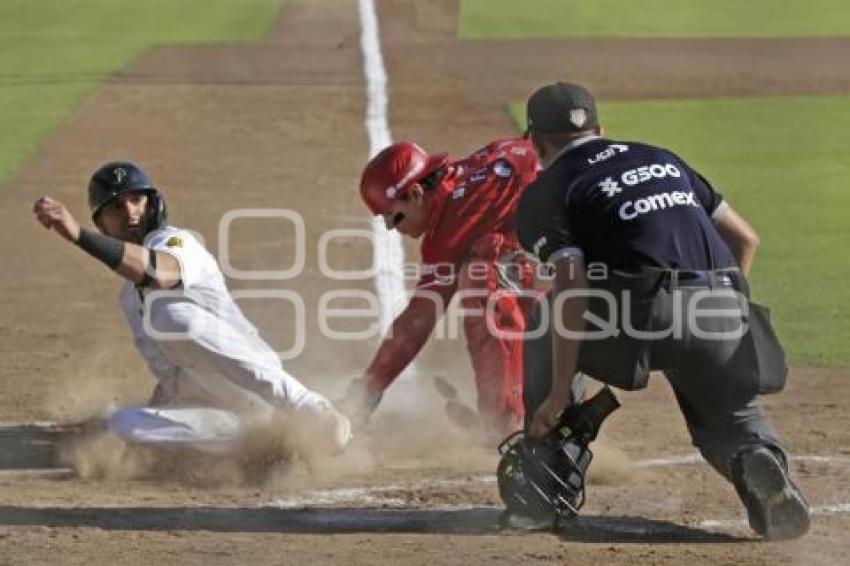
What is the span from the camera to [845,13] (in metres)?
28.1

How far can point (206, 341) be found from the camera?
25.7ft

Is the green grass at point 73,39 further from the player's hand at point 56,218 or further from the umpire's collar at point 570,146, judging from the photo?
the umpire's collar at point 570,146

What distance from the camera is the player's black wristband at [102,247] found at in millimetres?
7090

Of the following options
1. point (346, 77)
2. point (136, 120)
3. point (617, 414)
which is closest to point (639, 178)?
point (617, 414)

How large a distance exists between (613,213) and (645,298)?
0.33 m

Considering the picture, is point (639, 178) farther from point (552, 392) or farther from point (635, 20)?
point (635, 20)

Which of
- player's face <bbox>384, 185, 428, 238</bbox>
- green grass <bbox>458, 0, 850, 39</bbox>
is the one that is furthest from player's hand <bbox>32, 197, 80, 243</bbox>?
green grass <bbox>458, 0, 850, 39</bbox>

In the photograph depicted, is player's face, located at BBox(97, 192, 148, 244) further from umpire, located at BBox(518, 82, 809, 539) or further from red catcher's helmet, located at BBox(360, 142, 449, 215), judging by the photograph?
umpire, located at BBox(518, 82, 809, 539)

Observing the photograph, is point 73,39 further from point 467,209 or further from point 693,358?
point 693,358

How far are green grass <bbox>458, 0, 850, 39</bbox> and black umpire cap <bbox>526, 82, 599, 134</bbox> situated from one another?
18.7 meters

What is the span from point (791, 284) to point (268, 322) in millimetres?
3498

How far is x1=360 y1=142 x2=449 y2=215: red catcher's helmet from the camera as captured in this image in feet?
26.7

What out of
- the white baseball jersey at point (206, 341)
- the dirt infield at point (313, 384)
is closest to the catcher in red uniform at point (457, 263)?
the dirt infield at point (313, 384)

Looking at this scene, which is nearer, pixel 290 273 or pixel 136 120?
pixel 290 273
